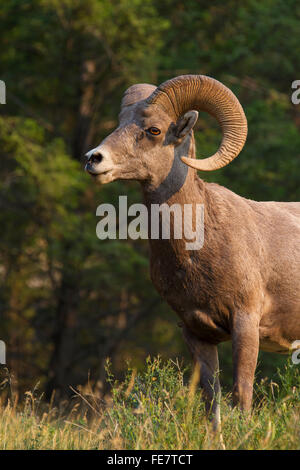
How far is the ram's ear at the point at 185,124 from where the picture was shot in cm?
629

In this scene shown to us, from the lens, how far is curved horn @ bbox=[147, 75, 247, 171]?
6410 millimetres

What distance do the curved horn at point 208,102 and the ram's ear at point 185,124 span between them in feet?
0.55

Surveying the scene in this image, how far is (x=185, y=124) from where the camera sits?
635 cm

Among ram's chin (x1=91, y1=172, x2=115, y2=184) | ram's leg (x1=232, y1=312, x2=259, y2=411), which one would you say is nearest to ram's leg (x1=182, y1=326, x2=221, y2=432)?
ram's leg (x1=232, y1=312, x2=259, y2=411)

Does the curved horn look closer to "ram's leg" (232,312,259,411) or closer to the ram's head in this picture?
the ram's head

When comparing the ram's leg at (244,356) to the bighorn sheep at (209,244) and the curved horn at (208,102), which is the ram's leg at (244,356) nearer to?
the bighorn sheep at (209,244)

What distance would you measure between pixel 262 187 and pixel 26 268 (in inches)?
255

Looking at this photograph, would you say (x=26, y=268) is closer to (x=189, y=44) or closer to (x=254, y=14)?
(x=189, y=44)

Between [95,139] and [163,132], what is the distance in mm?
13201

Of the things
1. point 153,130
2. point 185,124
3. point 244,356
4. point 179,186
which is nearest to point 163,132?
point 153,130

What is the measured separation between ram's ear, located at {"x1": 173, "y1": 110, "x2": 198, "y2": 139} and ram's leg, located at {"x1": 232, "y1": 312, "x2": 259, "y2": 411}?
1555mm

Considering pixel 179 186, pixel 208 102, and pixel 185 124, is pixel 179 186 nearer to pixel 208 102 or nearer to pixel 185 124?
pixel 185 124

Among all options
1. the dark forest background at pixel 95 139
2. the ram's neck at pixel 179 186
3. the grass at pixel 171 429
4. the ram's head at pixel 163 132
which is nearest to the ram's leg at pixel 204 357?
the grass at pixel 171 429

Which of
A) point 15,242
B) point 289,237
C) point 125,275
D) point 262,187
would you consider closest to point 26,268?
point 15,242
